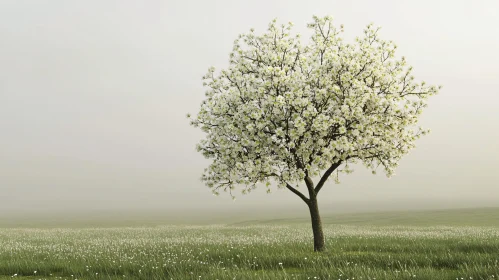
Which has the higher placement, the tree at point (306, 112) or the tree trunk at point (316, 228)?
the tree at point (306, 112)

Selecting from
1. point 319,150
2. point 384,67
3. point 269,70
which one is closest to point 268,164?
point 319,150

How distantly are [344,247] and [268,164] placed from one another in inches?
246

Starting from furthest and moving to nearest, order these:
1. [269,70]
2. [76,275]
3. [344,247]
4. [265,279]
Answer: [344,247]
[269,70]
[76,275]
[265,279]

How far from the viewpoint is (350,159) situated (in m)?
16.3

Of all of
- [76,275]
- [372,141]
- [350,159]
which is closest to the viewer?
[76,275]

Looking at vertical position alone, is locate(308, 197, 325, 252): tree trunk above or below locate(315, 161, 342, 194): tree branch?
below

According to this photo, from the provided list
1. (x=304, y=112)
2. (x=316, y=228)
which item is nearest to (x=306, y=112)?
(x=304, y=112)

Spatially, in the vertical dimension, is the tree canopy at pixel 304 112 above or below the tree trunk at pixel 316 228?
above

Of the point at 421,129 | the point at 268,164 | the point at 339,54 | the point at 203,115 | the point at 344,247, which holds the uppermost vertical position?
the point at 339,54

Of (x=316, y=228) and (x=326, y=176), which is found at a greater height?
(x=326, y=176)

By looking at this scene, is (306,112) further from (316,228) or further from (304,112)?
(316,228)

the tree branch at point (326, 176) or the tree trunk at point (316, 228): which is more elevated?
the tree branch at point (326, 176)

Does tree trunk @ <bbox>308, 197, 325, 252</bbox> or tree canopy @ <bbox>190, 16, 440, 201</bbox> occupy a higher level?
tree canopy @ <bbox>190, 16, 440, 201</bbox>

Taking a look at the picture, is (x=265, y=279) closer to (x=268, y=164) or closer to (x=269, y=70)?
(x=268, y=164)
